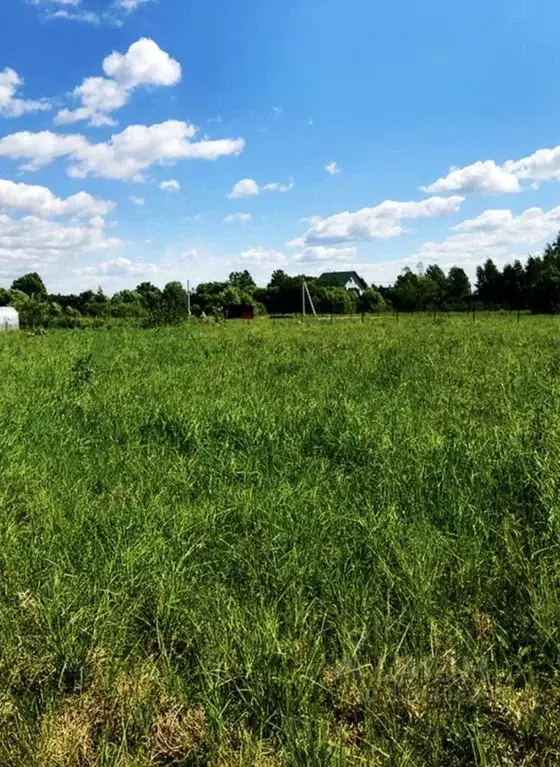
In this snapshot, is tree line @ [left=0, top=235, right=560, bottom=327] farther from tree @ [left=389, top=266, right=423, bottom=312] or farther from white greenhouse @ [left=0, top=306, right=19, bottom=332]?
white greenhouse @ [left=0, top=306, right=19, bottom=332]

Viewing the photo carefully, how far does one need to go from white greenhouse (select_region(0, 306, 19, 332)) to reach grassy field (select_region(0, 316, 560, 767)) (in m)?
28.7

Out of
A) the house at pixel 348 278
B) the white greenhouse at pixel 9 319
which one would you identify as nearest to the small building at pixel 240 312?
the white greenhouse at pixel 9 319

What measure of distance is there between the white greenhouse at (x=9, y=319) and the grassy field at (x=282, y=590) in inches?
1132

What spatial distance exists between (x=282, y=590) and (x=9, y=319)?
33189 millimetres

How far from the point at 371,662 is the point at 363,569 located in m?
0.63

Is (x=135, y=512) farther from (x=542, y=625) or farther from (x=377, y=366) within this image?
(x=377, y=366)

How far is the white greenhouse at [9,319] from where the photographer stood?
101ft

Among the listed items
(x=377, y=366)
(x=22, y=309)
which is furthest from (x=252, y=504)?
(x=22, y=309)

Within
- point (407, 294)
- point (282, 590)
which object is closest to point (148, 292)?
point (407, 294)

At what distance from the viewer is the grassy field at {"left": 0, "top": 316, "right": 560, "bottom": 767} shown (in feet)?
5.90

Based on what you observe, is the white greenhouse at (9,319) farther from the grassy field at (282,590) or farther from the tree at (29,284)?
the tree at (29,284)

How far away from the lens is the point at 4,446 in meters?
4.74

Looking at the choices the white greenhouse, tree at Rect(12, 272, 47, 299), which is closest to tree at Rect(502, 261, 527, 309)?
the white greenhouse

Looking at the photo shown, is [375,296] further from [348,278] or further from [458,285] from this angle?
[348,278]
